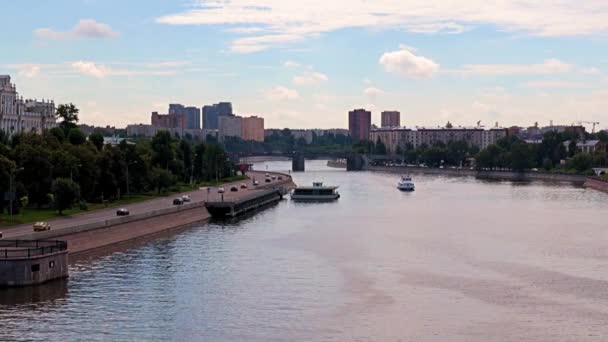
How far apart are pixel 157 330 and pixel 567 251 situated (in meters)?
38.5

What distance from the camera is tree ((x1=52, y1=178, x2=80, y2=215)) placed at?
80938mm

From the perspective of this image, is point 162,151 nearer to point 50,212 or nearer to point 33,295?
point 50,212

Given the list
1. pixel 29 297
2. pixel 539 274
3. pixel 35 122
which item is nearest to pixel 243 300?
pixel 29 297

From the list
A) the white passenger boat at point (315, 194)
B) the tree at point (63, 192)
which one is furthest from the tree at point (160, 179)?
the tree at point (63, 192)

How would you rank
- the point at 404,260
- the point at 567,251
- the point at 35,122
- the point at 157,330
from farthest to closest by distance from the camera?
the point at 35,122 → the point at 567,251 → the point at 404,260 → the point at 157,330

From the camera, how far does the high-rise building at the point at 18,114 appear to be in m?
158

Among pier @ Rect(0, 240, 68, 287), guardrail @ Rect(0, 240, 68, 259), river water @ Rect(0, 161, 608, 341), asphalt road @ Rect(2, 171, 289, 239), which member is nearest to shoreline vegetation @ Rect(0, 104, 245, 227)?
asphalt road @ Rect(2, 171, 289, 239)

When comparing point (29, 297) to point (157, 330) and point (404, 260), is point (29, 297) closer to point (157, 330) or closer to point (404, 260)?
point (157, 330)

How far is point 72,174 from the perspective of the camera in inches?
3585

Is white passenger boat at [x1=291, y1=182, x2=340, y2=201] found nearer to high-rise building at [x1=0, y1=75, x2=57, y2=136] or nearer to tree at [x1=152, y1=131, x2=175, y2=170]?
tree at [x1=152, y1=131, x2=175, y2=170]

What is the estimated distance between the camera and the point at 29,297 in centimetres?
5247

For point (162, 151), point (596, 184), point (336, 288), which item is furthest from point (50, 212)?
point (596, 184)

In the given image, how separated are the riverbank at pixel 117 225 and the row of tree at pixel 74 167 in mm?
3979

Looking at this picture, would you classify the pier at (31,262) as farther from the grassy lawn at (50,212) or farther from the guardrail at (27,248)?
the grassy lawn at (50,212)
